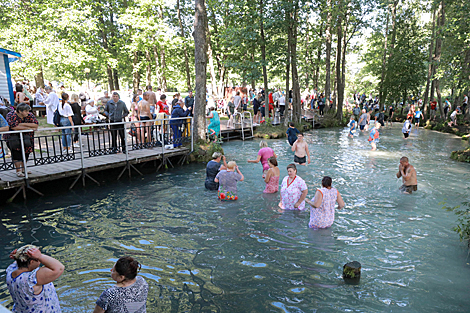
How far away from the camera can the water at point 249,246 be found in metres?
5.28

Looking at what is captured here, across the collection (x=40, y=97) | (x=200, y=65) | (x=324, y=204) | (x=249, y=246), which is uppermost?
(x=200, y=65)

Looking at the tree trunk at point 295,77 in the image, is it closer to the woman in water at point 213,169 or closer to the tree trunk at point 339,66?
the tree trunk at point 339,66

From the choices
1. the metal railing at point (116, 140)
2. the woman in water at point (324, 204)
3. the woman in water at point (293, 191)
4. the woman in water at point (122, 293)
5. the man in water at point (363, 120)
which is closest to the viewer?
the woman in water at point (122, 293)

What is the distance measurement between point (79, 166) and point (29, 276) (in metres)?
8.28

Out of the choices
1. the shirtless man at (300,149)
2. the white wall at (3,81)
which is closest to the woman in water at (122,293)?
the shirtless man at (300,149)

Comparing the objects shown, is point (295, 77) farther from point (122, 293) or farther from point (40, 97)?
point (122, 293)

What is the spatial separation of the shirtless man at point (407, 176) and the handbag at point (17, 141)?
11066mm

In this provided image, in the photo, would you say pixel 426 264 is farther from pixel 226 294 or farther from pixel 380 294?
pixel 226 294

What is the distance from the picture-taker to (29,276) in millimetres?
3498

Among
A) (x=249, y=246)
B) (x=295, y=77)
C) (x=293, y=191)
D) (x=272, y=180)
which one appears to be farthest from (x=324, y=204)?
(x=295, y=77)

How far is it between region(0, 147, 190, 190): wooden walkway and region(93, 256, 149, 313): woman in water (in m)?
7.36

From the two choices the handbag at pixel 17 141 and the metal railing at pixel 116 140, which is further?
the metal railing at pixel 116 140

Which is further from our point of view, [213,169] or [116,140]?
[116,140]

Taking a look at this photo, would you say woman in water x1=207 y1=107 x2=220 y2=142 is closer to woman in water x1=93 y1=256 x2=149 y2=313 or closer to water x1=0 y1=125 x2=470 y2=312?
water x1=0 y1=125 x2=470 y2=312
